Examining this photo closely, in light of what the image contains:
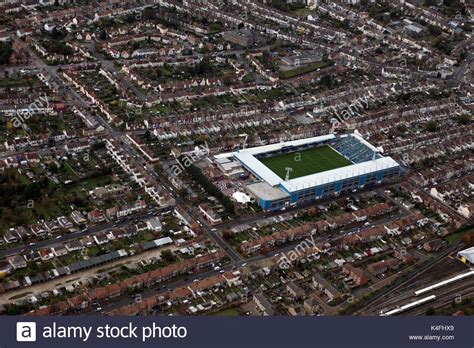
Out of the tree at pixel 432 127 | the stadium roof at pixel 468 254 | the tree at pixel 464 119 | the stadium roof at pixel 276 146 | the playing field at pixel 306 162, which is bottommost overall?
the stadium roof at pixel 468 254

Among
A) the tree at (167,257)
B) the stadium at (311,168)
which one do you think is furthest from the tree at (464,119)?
the tree at (167,257)

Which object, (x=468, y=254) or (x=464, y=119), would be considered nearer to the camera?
(x=468, y=254)

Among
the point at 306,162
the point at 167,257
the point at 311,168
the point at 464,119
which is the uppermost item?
the point at 464,119

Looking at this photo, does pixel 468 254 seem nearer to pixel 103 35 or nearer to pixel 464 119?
pixel 464 119

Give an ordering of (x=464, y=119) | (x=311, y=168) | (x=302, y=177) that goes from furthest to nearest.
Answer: (x=464, y=119) → (x=311, y=168) → (x=302, y=177)

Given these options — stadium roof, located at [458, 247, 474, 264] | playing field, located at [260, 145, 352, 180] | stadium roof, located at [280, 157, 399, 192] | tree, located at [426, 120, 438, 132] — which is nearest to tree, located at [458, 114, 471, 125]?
tree, located at [426, 120, 438, 132]

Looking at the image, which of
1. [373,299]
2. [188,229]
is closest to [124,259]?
[188,229]

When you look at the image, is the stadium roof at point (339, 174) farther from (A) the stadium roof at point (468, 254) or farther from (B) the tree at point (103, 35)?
(B) the tree at point (103, 35)

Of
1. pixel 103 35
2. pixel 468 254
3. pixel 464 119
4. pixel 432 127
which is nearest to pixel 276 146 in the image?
pixel 432 127
